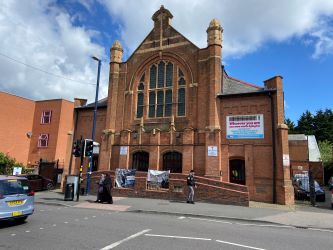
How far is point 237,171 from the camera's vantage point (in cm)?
2077

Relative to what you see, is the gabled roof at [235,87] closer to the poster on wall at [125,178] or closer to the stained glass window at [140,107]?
the stained glass window at [140,107]

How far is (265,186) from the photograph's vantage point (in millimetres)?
19531

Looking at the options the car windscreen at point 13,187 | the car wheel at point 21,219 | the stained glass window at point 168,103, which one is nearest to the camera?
the car windscreen at point 13,187

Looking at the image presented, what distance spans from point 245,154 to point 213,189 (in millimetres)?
3910

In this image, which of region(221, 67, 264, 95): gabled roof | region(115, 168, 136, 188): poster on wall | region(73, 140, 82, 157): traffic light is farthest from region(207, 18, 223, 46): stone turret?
region(73, 140, 82, 157): traffic light

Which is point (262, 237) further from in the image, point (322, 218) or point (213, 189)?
point (213, 189)

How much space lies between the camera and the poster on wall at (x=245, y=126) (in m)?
20.2

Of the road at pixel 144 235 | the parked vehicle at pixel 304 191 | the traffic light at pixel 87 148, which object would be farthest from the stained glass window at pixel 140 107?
the parked vehicle at pixel 304 191

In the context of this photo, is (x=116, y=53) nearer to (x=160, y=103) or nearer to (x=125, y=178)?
(x=160, y=103)

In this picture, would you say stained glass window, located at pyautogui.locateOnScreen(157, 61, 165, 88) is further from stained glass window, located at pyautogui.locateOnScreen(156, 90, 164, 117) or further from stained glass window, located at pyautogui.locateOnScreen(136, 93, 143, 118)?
stained glass window, located at pyautogui.locateOnScreen(136, 93, 143, 118)

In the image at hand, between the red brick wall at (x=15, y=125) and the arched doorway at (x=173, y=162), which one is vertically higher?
the red brick wall at (x=15, y=125)

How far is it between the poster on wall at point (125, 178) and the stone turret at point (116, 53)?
1013 centimetres

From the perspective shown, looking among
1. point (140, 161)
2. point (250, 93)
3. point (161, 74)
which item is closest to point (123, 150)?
point (140, 161)

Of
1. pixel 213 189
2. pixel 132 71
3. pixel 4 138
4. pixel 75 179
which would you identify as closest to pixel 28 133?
pixel 4 138
